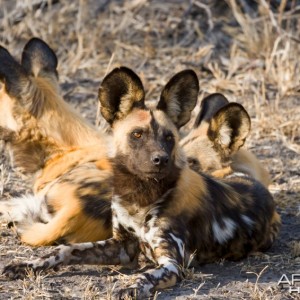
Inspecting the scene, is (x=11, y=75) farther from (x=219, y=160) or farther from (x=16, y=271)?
(x=16, y=271)

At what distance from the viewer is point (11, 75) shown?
4.58 m

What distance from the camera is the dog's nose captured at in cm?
363

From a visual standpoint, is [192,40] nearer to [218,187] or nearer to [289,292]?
[218,187]

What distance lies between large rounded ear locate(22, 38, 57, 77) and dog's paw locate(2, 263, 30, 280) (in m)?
1.48

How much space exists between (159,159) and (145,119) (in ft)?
0.88

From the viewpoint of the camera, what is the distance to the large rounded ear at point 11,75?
455cm

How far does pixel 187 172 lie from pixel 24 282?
37.3 inches

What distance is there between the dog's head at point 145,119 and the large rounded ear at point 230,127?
2.91 ft

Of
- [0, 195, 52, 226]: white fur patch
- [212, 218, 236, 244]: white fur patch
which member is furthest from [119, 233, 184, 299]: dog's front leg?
[0, 195, 52, 226]: white fur patch

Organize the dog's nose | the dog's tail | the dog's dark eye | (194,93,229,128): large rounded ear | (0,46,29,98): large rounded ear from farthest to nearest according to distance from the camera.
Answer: (194,93,229,128): large rounded ear → (0,46,29,98): large rounded ear → the dog's tail → the dog's dark eye → the dog's nose

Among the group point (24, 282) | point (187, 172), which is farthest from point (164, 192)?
point (24, 282)

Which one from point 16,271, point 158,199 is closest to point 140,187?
point 158,199

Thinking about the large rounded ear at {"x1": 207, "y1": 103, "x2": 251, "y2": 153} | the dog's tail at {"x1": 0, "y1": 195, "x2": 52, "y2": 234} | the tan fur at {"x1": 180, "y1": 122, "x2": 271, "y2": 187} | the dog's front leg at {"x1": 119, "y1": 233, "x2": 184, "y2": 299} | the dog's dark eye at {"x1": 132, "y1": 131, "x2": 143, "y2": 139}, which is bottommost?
the dog's front leg at {"x1": 119, "y1": 233, "x2": 184, "y2": 299}

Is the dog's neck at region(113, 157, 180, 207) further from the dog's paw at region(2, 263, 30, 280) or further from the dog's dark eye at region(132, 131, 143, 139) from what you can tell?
the dog's paw at region(2, 263, 30, 280)
